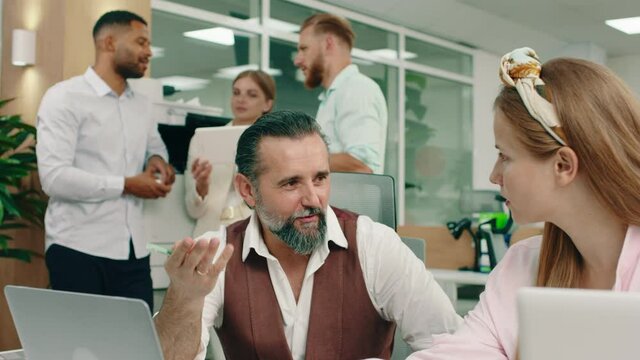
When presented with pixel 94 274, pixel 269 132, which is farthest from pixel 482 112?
pixel 269 132

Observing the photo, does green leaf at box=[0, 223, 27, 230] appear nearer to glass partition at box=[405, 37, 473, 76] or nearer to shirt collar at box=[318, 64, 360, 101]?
shirt collar at box=[318, 64, 360, 101]

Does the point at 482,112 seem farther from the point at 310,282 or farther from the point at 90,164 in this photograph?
the point at 310,282

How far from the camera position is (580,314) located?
2.06 feet

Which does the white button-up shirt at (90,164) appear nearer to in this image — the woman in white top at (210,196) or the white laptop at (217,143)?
the woman in white top at (210,196)

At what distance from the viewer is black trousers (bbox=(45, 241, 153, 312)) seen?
296cm

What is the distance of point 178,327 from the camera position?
1334mm

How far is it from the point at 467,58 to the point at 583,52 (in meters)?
1.67

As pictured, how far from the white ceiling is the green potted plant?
3.71m

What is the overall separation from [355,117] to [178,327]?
155 centimetres

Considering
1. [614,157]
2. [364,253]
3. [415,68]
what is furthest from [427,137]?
[614,157]

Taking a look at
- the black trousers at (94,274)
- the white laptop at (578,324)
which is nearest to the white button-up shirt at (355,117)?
the black trousers at (94,274)

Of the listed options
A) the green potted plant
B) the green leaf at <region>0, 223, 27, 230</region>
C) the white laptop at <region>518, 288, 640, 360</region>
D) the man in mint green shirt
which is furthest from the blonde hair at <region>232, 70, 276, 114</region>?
the white laptop at <region>518, 288, 640, 360</region>

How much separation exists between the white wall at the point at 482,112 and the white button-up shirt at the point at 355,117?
19.8ft

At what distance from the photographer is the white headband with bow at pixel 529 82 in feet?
3.57
